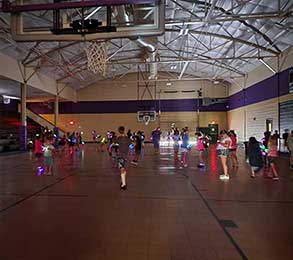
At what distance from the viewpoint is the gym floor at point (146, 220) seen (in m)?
3.75

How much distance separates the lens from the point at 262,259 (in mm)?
3482

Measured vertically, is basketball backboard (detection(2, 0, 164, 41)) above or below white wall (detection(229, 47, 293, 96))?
below

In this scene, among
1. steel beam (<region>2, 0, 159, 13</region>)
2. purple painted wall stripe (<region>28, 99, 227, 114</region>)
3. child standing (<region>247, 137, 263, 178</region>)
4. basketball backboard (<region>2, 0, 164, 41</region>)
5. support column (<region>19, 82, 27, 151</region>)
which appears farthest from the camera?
purple painted wall stripe (<region>28, 99, 227, 114</region>)

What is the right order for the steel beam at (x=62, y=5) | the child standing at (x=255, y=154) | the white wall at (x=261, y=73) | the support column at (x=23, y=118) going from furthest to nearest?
the support column at (x=23, y=118), the white wall at (x=261, y=73), the child standing at (x=255, y=154), the steel beam at (x=62, y=5)

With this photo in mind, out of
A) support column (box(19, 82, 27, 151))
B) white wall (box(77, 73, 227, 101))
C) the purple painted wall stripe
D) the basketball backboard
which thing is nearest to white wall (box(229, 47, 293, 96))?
white wall (box(77, 73, 227, 101))

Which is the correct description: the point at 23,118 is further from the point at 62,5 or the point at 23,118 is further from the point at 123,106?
the point at 62,5

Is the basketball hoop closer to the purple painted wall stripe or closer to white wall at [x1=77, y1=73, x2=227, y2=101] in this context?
the purple painted wall stripe

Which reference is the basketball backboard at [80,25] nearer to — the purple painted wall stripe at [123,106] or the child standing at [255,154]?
the child standing at [255,154]

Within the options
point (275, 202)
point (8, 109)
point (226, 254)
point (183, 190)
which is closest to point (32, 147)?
point (8, 109)

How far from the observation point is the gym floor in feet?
12.3

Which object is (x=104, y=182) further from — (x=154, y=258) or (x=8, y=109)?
(x=8, y=109)

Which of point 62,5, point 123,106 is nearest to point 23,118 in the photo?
point 123,106

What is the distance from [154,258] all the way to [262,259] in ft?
4.07

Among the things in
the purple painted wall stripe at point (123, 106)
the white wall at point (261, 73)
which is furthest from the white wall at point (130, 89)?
the white wall at point (261, 73)
